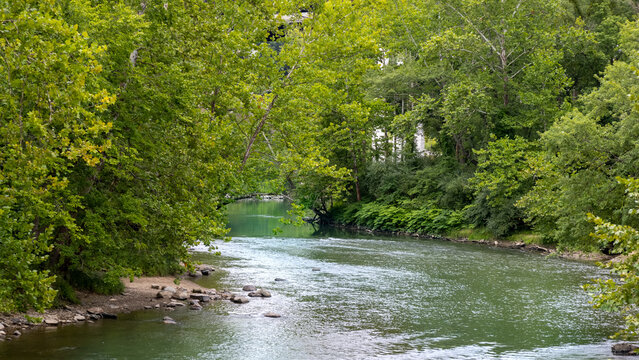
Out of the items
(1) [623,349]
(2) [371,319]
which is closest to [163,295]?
(2) [371,319]

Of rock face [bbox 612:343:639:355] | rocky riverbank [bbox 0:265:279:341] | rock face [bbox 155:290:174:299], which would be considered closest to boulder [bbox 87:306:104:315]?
rocky riverbank [bbox 0:265:279:341]

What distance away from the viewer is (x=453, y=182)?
41.5 m

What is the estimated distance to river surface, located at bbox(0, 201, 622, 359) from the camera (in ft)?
42.4

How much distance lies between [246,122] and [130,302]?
7.46 meters

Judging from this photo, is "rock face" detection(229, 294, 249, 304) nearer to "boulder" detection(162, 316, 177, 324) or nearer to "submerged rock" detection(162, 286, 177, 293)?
"submerged rock" detection(162, 286, 177, 293)

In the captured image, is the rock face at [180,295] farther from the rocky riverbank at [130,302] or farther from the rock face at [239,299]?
the rock face at [239,299]

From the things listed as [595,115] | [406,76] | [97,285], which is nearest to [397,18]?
[406,76]

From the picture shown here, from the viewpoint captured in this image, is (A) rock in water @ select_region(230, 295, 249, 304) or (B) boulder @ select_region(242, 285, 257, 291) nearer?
(A) rock in water @ select_region(230, 295, 249, 304)

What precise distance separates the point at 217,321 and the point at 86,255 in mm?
3501

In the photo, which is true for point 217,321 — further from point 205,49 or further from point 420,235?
point 420,235

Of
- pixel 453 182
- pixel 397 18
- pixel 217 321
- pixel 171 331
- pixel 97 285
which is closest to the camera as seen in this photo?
pixel 171 331

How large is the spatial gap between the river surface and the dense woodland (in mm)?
1623

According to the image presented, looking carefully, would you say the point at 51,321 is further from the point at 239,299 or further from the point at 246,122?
the point at 246,122

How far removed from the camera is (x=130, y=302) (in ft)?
55.3
